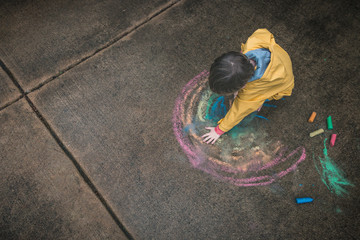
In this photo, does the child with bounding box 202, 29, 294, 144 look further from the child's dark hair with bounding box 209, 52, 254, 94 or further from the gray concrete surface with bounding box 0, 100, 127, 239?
the gray concrete surface with bounding box 0, 100, 127, 239

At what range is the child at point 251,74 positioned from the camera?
6.08 feet

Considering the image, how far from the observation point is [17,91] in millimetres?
2814

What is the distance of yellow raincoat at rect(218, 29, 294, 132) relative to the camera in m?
2.04

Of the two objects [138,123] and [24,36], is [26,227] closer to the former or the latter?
[138,123]

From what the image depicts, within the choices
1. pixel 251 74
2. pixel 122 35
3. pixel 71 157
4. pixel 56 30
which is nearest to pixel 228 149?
pixel 251 74

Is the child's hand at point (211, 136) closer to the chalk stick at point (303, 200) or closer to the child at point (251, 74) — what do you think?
the child at point (251, 74)

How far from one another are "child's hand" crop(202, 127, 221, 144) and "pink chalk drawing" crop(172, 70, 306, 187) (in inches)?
2.1

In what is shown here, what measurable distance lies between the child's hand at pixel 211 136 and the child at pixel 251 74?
0.36 feet

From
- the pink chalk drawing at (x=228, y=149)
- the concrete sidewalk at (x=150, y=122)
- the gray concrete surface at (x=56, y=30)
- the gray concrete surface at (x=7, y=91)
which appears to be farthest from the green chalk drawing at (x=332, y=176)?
the gray concrete surface at (x=7, y=91)

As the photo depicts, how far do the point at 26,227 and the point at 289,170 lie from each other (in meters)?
2.74

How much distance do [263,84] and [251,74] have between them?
0.23 m

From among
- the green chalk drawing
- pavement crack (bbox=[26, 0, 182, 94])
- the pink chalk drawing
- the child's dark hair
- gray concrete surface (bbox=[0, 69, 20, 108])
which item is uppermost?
gray concrete surface (bbox=[0, 69, 20, 108])

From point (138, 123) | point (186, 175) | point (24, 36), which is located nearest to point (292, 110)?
point (186, 175)

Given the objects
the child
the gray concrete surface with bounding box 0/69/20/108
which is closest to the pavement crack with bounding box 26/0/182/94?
the gray concrete surface with bounding box 0/69/20/108
